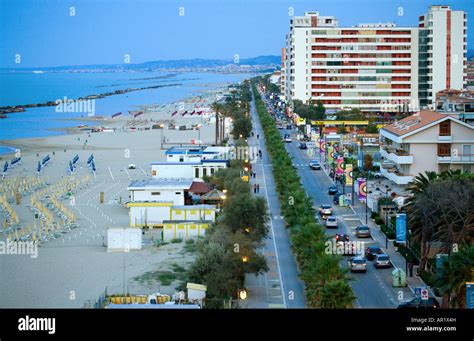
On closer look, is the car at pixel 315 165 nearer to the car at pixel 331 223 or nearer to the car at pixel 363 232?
the car at pixel 331 223

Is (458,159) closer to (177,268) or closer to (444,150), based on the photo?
(444,150)

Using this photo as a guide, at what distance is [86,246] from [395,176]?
28.0ft

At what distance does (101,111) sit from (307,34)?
2256 centimetres

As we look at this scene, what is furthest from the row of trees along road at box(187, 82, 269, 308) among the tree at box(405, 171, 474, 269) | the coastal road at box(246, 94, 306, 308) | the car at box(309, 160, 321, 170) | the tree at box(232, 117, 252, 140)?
the tree at box(232, 117, 252, 140)

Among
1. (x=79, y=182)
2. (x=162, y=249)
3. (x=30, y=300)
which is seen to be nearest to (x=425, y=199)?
(x=162, y=249)

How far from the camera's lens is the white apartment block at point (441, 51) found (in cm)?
4659

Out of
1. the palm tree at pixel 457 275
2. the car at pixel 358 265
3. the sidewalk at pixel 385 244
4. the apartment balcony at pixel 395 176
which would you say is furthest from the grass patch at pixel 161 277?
the apartment balcony at pixel 395 176

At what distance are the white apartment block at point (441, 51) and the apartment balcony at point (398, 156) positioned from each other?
88.4ft

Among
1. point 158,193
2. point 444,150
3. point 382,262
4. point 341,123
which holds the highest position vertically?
point 341,123

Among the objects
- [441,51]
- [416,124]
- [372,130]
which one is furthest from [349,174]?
[441,51]

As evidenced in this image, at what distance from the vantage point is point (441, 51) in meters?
48.0

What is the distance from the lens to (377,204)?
55.4 feet

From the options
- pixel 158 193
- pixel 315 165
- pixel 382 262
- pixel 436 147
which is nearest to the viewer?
pixel 382 262

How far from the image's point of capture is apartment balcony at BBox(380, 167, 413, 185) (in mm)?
19406
